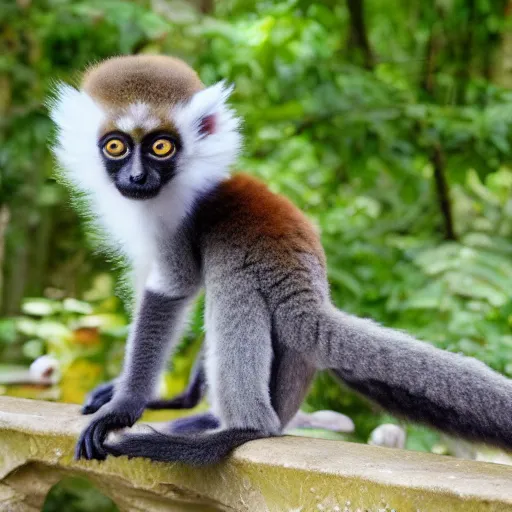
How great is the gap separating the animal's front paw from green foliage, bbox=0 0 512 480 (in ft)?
2.05

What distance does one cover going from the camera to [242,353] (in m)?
2.94

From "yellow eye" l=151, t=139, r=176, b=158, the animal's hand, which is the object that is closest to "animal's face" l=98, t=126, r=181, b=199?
"yellow eye" l=151, t=139, r=176, b=158

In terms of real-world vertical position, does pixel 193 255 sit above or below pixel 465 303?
above

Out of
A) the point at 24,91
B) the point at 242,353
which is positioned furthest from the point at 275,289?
the point at 24,91

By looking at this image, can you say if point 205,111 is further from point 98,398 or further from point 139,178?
point 98,398

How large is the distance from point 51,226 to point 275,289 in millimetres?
5721

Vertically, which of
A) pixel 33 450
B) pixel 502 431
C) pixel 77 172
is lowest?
pixel 33 450

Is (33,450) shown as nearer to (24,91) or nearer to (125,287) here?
(125,287)

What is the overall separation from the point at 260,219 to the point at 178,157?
44cm

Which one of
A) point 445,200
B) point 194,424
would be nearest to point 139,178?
point 194,424

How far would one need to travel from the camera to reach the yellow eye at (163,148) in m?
3.06

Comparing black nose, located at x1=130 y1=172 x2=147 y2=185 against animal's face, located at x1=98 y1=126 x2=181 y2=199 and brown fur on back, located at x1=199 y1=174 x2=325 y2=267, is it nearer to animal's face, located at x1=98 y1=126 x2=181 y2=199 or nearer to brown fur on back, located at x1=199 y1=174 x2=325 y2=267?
animal's face, located at x1=98 y1=126 x2=181 y2=199

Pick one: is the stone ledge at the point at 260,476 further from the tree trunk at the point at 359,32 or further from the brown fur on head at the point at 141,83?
the tree trunk at the point at 359,32

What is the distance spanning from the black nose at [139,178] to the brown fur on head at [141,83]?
11.8 inches
